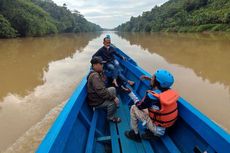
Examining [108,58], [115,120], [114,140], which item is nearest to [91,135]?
[114,140]

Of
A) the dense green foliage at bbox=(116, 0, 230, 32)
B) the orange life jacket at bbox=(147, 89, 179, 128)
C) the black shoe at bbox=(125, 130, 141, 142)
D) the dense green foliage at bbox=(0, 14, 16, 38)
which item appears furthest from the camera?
the dense green foliage at bbox=(116, 0, 230, 32)

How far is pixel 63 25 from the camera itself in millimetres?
62875

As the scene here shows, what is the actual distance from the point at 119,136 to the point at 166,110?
80 cm

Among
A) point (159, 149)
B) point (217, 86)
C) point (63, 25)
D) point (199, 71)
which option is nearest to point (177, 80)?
point (217, 86)

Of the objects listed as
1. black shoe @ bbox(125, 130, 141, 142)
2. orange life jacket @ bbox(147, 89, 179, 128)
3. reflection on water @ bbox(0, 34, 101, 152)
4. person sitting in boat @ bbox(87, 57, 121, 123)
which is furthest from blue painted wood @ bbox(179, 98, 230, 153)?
reflection on water @ bbox(0, 34, 101, 152)

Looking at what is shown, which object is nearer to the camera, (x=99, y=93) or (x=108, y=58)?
(x=99, y=93)

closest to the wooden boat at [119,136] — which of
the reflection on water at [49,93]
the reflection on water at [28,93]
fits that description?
the reflection on water at [49,93]

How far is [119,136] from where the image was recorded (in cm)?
277

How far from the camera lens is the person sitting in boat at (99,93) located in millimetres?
2975

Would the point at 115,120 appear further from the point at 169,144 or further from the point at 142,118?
the point at 169,144

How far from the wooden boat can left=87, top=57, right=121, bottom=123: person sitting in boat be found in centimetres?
10

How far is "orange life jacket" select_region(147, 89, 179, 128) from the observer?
225 centimetres

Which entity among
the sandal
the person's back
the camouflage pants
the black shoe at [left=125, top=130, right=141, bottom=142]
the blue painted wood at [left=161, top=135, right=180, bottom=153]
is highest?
the person's back

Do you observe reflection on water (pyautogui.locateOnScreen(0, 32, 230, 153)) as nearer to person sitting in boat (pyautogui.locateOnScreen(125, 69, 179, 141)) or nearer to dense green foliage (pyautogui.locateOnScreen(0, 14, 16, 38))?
person sitting in boat (pyautogui.locateOnScreen(125, 69, 179, 141))
